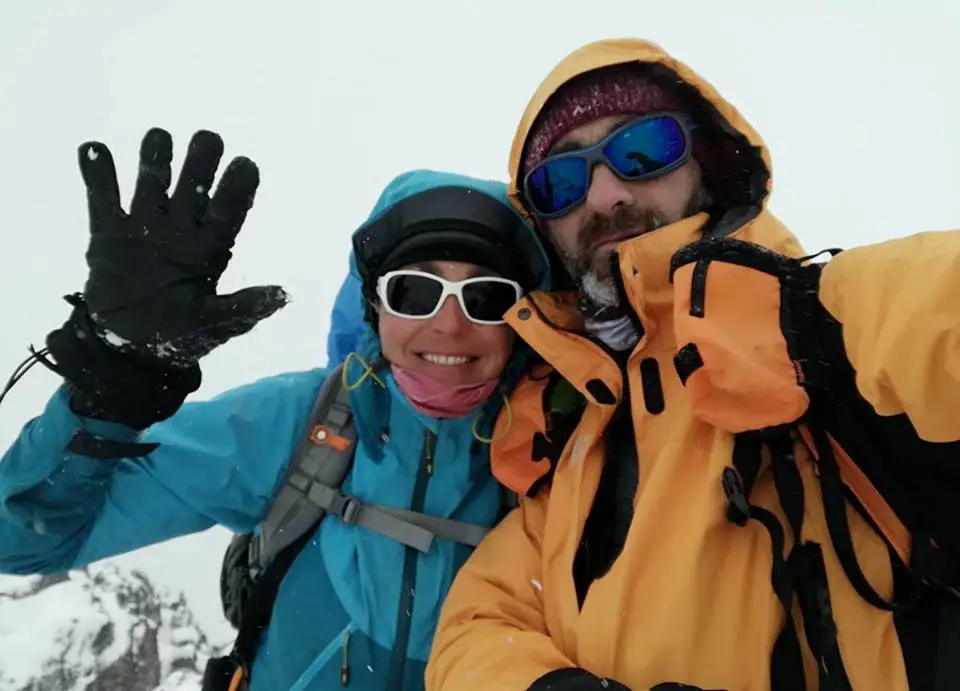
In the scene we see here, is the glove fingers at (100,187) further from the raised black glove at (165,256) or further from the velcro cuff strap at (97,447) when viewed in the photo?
the velcro cuff strap at (97,447)

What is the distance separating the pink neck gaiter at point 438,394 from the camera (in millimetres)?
2184

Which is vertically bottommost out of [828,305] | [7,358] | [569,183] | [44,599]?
[44,599]

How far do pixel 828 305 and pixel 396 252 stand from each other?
1.40m

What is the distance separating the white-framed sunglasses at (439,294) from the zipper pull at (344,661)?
3.47 ft

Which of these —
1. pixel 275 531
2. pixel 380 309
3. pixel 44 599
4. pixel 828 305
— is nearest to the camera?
pixel 828 305

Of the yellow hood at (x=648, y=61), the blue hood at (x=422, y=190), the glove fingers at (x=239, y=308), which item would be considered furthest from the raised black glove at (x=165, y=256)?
the yellow hood at (x=648, y=61)

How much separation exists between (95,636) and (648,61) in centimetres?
557

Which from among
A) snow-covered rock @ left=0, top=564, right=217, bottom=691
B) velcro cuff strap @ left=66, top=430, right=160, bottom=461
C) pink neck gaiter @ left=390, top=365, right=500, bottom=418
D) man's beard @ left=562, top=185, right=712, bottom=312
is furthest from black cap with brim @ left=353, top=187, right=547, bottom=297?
snow-covered rock @ left=0, top=564, right=217, bottom=691

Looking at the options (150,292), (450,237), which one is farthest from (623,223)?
(150,292)

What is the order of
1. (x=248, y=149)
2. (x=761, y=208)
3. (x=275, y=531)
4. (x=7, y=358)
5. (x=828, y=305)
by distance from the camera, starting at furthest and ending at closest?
(x=248, y=149)
(x=7, y=358)
(x=275, y=531)
(x=761, y=208)
(x=828, y=305)

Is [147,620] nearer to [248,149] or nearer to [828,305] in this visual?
[828,305]

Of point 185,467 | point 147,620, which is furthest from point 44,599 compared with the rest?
point 185,467

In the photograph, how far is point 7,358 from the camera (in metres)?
8.89

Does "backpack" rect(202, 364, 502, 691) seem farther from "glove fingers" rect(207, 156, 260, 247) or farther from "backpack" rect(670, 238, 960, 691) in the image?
"backpack" rect(670, 238, 960, 691)
